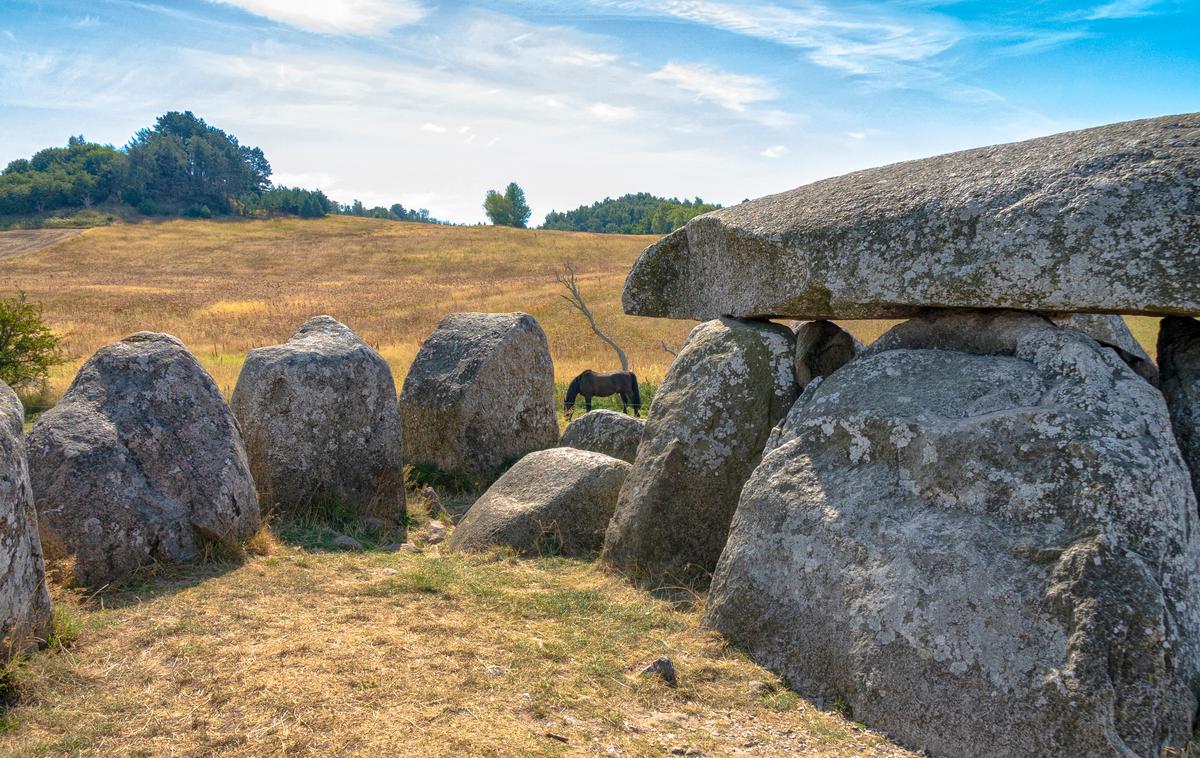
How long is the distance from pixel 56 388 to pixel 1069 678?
18.6m

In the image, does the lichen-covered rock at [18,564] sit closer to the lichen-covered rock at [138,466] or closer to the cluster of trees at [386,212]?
the lichen-covered rock at [138,466]

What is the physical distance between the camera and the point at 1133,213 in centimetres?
518

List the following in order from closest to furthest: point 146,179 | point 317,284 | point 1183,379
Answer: point 1183,379 < point 317,284 < point 146,179

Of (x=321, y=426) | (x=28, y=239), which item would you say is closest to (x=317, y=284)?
(x=28, y=239)

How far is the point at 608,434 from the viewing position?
10336mm

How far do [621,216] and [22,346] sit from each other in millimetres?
129560

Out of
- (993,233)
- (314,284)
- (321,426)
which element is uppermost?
(314,284)

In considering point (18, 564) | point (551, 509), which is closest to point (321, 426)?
point (551, 509)

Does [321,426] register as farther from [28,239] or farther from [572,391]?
[28,239]

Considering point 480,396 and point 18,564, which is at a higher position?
point 480,396

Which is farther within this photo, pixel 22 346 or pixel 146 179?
pixel 146 179

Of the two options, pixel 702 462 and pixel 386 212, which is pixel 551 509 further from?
pixel 386 212

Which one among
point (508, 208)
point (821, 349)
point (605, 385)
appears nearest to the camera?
point (821, 349)

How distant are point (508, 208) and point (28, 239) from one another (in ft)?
187
